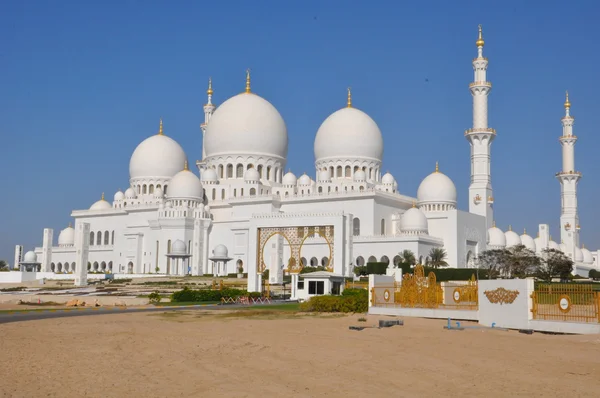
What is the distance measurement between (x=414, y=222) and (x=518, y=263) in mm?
7641

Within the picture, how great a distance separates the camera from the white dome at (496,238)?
194ft

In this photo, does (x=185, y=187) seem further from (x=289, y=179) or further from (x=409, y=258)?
(x=409, y=258)

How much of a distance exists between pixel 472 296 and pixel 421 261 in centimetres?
2946

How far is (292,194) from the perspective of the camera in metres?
58.2

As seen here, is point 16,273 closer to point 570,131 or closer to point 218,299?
point 218,299

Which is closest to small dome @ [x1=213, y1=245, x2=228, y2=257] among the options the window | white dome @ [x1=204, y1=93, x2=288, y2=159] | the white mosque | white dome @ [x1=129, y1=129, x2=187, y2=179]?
the white mosque

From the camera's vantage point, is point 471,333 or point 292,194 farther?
point 292,194

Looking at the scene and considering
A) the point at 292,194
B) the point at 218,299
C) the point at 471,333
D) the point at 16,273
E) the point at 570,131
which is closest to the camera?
the point at 471,333

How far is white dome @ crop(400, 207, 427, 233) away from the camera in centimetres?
4969

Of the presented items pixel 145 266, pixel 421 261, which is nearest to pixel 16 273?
pixel 145 266

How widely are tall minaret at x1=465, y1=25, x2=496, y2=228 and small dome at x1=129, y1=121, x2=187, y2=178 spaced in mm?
27700

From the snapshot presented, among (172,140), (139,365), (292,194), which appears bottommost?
(139,365)

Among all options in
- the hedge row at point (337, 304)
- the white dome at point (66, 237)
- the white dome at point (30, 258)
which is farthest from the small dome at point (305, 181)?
the hedge row at point (337, 304)

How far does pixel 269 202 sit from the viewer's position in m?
55.7
